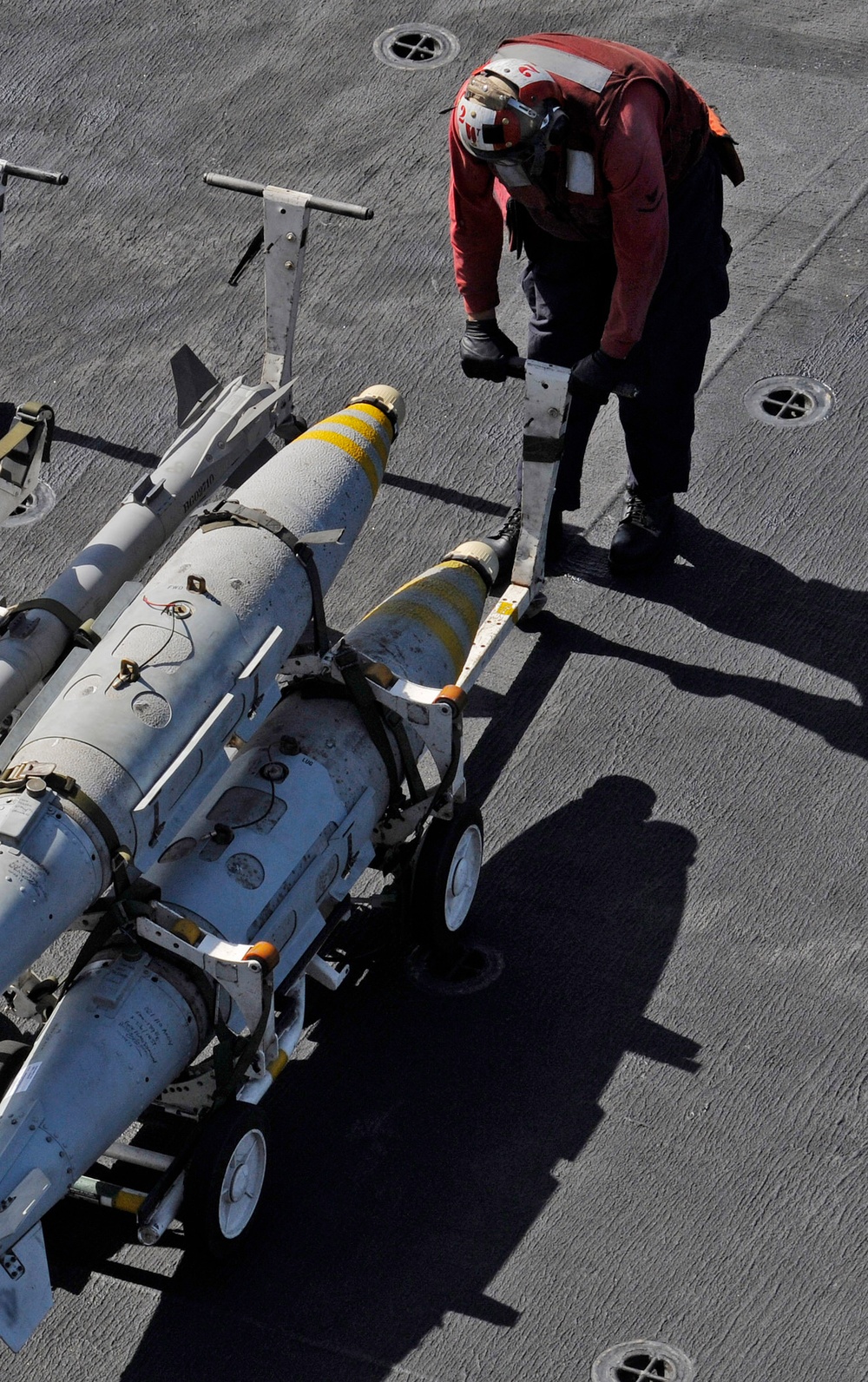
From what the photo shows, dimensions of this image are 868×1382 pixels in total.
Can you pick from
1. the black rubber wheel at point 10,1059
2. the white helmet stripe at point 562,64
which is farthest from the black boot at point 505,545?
the black rubber wheel at point 10,1059

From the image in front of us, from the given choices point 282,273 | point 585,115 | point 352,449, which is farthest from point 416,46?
point 352,449

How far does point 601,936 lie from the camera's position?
6066mm

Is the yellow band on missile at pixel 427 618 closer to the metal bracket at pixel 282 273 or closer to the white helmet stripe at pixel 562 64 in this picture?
the metal bracket at pixel 282 273

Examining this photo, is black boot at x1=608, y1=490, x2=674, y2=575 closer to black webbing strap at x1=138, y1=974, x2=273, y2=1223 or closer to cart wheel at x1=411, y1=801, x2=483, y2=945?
cart wheel at x1=411, y1=801, x2=483, y2=945

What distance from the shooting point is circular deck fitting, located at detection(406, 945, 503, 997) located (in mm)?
5945

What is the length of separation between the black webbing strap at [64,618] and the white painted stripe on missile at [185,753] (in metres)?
0.61

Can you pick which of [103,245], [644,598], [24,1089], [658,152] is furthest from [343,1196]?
[103,245]

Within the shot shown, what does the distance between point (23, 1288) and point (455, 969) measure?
191cm

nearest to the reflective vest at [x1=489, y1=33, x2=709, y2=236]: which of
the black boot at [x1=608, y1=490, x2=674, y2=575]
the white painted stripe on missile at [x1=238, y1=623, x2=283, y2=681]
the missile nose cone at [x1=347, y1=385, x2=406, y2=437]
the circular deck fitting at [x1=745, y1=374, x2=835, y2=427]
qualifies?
the missile nose cone at [x1=347, y1=385, x2=406, y2=437]

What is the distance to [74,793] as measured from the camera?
4.76 metres

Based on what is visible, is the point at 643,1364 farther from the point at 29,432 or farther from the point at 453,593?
the point at 29,432

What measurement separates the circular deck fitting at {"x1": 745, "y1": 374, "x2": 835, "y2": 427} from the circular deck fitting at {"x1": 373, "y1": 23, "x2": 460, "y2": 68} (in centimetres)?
312

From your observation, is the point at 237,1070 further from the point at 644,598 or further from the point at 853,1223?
the point at 644,598

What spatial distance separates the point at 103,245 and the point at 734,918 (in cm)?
505
